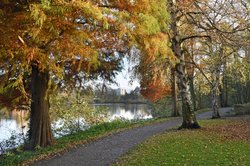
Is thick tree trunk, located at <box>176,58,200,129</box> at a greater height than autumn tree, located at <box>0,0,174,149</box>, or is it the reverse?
autumn tree, located at <box>0,0,174,149</box>

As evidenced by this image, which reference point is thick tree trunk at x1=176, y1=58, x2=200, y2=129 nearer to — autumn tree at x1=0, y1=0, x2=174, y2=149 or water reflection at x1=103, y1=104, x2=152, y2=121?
autumn tree at x1=0, y1=0, x2=174, y2=149

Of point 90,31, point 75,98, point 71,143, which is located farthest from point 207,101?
point 90,31

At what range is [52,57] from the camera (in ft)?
31.2

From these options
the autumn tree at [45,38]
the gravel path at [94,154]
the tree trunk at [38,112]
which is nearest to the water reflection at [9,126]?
the tree trunk at [38,112]

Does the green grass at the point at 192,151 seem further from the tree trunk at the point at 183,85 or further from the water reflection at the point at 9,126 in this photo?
the water reflection at the point at 9,126

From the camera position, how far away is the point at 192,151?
30.6ft

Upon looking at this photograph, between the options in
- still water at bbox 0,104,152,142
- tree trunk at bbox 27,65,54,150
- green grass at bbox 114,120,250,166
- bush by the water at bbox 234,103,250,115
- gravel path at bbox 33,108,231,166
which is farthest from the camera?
bush by the water at bbox 234,103,250,115

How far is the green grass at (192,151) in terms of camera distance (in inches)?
321

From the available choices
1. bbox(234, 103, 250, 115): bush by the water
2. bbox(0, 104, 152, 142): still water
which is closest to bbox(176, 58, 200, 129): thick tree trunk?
bbox(0, 104, 152, 142): still water

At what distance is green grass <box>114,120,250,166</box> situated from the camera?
816 centimetres

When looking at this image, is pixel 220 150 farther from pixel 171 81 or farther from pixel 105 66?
pixel 171 81

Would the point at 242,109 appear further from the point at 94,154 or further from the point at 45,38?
the point at 45,38

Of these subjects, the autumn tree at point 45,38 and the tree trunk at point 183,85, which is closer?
the autumn tree at point 45,38

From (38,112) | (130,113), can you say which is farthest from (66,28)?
(130,113)
